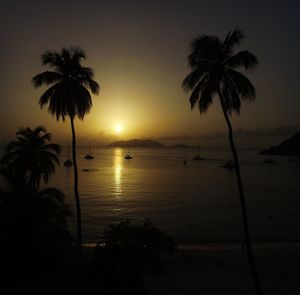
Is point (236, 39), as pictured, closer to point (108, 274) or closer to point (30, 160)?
point (108, 274)

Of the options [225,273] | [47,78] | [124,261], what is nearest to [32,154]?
[47,78]

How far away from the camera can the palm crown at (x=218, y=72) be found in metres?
16.2

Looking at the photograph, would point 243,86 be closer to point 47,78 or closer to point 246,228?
point 246,228

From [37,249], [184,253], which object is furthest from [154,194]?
[37,249]

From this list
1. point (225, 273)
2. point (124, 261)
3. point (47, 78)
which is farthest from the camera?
point (225, 273)

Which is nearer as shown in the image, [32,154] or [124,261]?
[124,261]

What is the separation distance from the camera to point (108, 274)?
12836 mm

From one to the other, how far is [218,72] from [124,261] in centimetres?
1131

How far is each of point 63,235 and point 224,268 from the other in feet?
62.0

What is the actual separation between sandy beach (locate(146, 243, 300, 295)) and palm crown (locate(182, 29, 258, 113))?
12593mm

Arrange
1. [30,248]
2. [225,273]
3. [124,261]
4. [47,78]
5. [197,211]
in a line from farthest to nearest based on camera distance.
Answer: [197,211] < [225,273] < [47,78] < [124,261] < [30,248]

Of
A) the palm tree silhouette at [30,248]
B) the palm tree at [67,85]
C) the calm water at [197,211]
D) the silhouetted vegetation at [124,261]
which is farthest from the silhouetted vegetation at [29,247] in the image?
the calm water at [197,211]

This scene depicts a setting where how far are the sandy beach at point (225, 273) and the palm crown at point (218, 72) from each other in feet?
41.3

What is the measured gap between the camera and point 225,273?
80.9 feet
